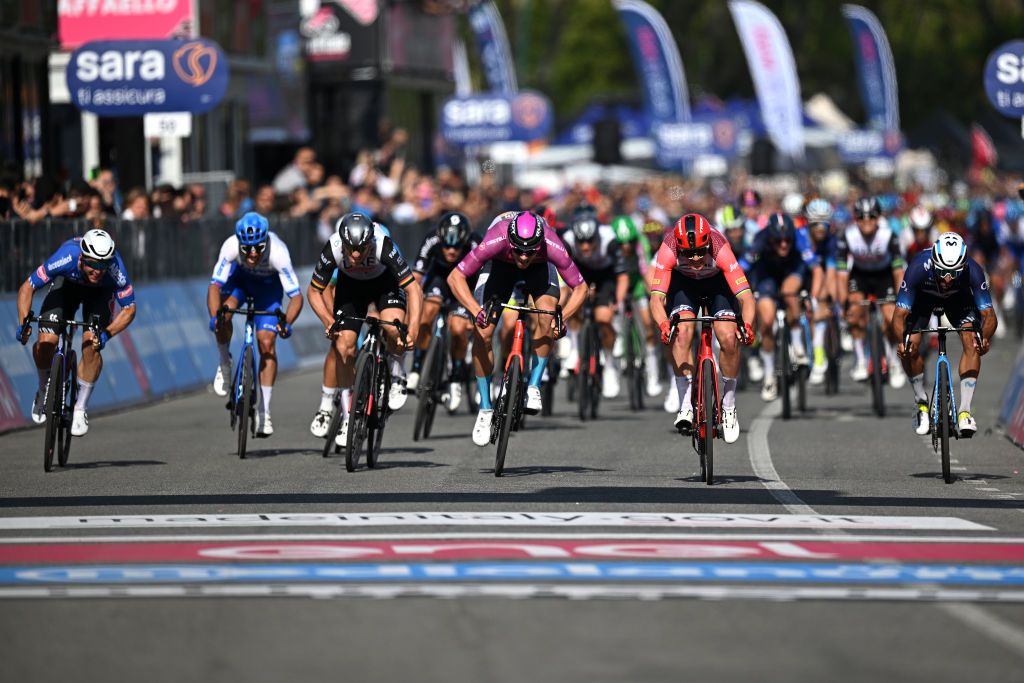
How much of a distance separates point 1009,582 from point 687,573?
54.7 inches

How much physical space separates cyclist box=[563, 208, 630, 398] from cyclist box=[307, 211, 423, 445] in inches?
182

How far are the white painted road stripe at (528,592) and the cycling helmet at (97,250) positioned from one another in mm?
5996

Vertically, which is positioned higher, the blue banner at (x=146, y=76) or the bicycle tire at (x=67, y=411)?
the blue banner at (x=146, y=76)

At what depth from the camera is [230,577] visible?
377 inches

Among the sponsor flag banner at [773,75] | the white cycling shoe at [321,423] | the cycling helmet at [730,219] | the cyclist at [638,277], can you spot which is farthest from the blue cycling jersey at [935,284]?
the sponsor flag banner at [773,75]

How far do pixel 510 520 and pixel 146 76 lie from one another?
1381cm

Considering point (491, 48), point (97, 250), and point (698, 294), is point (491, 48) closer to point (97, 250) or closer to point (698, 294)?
point (97, 250)

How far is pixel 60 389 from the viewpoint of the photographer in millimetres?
14852

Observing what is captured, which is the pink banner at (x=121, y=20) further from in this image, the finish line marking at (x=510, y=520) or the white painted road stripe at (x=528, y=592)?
the white painted road stripe at (x=528, y=592)

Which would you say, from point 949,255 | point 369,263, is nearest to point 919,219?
point 949,255

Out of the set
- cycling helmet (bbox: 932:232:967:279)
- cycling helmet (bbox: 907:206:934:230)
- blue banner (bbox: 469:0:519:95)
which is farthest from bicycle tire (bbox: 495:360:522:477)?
blue banner (bbox: 469:0:519:95)

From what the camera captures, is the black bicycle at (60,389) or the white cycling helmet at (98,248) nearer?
the black bicycle at (60,389)

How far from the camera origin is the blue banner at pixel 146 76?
24125mm

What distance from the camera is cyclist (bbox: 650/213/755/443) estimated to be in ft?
46.0
